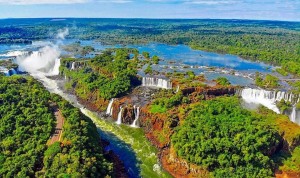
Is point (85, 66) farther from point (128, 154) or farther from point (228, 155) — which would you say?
point (228, 155)

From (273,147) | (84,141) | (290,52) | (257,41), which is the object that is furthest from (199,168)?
(257,41)

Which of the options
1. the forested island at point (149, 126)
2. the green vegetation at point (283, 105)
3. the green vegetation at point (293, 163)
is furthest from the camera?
the green vegetation at point (283, 105)

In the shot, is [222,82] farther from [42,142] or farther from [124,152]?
[42,142]

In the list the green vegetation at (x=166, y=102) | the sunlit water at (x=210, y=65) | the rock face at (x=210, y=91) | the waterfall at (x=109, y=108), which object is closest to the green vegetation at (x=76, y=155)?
the green vegetation at (x=166, y=102)

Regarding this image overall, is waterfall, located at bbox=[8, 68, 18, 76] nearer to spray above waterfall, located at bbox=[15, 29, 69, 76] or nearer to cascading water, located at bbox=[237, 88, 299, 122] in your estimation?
spray above waterfall, located at bbox=[15, 29, 69, 76]

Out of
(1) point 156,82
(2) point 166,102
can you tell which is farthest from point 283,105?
(1) point 156,82

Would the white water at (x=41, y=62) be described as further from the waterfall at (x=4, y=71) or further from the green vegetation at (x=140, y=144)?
the green vegetation at (x=140, y=144)

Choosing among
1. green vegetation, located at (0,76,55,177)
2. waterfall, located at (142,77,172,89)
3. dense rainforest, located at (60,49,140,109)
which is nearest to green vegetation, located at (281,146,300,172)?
green vegetation, located at (0,76,55,177)
